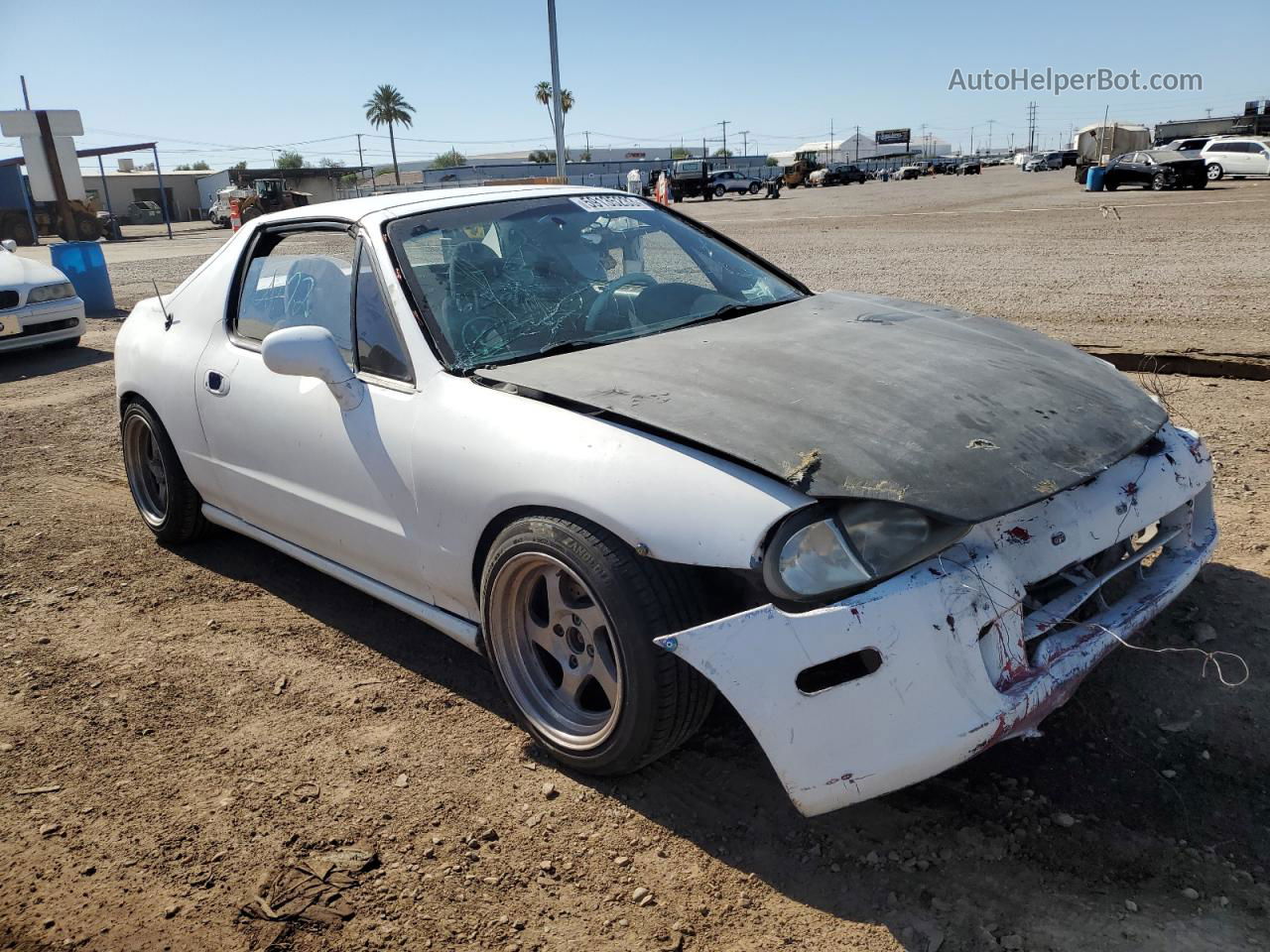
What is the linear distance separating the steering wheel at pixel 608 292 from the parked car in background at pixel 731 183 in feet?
169

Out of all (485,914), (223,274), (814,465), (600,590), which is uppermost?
(223,274)

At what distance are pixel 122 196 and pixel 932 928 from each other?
6613 centimetres

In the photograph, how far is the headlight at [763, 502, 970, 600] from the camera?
211 cm

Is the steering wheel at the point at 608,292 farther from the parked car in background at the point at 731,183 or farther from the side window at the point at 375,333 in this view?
the parked car in background at the point at 731,183

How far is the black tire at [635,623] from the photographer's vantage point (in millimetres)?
2271

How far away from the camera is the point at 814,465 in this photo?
86.2 inches

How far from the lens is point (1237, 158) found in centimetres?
3269

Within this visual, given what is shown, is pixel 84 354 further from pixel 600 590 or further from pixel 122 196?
pixel 122 196

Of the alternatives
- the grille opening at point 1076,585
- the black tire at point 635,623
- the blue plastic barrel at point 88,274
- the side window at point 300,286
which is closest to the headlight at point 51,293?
the blue plastic barrel at point 88,274

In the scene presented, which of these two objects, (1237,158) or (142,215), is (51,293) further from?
(142,215)

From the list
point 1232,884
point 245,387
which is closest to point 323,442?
point 245,387

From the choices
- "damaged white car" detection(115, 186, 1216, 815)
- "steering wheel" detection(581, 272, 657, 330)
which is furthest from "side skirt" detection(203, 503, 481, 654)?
"steering wheel" detection(581, 272, 657, 330)

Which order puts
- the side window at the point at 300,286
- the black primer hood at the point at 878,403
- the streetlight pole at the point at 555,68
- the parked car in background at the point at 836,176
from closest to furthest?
the black primer hood at the point at 878,403, the side window at the point at 300,286, the streetlight pole at the point at 555,68, the parked car in background at the point at 836,176

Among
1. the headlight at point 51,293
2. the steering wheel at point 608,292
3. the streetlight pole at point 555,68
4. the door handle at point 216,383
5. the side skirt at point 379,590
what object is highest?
the streetlight pole at point 555,68
